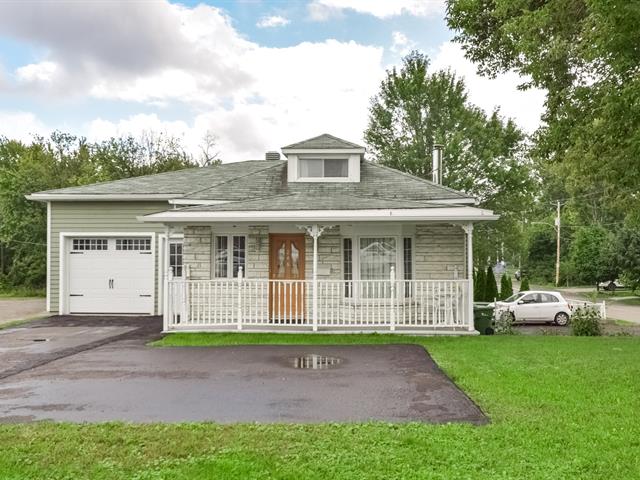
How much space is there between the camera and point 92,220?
1489cm

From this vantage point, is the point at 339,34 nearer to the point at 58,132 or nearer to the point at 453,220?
the point at 453,220

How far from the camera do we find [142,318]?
14.3m

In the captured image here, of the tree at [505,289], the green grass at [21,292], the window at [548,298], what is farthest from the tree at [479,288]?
the green grass at [21,292]

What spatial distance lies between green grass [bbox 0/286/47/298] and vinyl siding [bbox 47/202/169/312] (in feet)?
34.5

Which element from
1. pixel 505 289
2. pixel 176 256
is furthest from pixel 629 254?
pixel 176 256

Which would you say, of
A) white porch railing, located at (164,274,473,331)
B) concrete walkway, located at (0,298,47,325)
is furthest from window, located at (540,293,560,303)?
concrete walkway, located at (0,298,47,325)

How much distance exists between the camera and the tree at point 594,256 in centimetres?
3148

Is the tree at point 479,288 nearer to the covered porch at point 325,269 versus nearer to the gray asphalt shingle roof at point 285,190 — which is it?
the gray asphalt shingle roof at point 285,190

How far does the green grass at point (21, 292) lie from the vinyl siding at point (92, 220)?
34.5 ft

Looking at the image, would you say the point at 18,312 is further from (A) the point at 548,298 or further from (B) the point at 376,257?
(A) the point at 548,298

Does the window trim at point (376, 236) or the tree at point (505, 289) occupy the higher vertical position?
the window trim at point (376, 236)

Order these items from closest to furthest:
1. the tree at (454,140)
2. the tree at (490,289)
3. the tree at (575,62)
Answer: the tree at (575,62), the tree at (490,289), the tree at (454,140)

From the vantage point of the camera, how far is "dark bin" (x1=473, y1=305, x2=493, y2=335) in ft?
39.7

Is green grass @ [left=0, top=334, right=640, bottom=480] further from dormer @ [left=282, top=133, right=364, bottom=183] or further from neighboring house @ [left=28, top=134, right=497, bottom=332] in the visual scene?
dormer @ [left=282, top=133, right=364, bottom=183]
